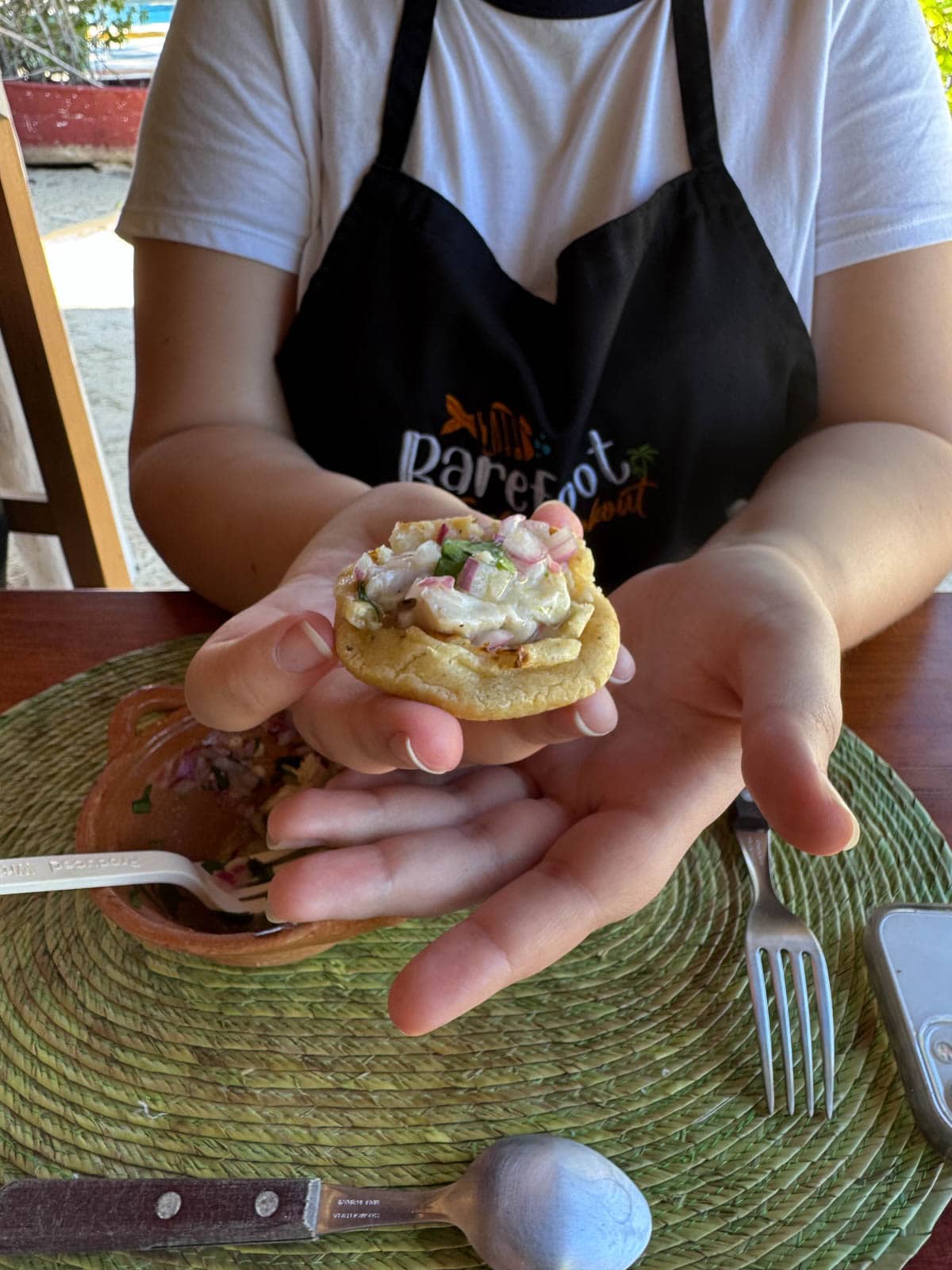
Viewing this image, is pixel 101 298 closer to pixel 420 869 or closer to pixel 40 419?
pixel 40 419

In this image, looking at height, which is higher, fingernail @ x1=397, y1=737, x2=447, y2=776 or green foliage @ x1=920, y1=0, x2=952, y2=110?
green foliage @ x1=920, y1=0, x2=952, y2=110

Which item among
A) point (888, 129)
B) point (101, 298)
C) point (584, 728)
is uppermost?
point (888, 129)

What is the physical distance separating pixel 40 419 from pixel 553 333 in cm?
110

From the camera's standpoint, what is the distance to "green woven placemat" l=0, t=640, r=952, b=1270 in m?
0.65

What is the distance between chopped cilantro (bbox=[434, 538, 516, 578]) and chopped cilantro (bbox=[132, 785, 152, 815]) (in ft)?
1.09

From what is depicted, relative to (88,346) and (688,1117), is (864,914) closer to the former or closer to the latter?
(688,1117)

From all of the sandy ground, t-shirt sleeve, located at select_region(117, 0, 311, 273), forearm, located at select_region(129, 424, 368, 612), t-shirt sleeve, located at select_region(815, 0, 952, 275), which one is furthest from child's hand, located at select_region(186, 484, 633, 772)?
the sandy ground

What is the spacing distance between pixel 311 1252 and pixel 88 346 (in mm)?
4029

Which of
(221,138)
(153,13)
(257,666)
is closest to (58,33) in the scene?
(153,13)

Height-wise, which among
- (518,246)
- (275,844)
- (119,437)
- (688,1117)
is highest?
(518,246)

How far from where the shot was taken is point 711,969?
0.81m

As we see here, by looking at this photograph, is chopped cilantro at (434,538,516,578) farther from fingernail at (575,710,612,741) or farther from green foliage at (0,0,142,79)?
green foliage at (0,0,142,79)

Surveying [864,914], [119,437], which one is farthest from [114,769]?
[119,437]

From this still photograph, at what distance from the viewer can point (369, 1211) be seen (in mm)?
640
